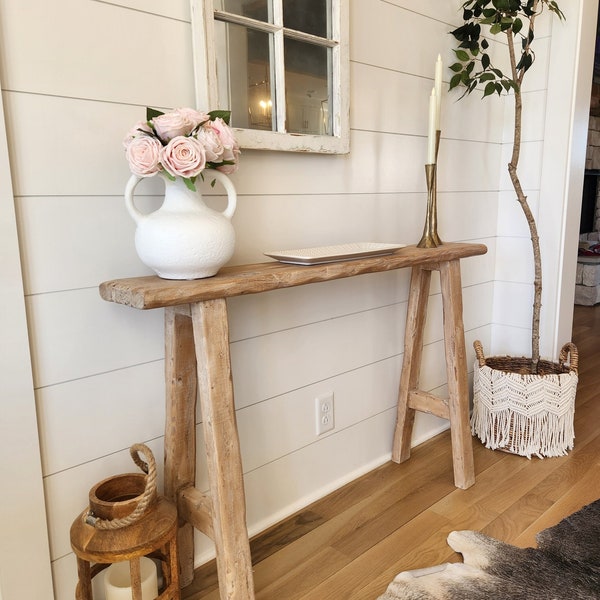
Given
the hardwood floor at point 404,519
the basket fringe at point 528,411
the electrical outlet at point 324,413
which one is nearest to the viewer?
the hardwood floor at point 404,519

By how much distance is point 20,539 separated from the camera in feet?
3.40

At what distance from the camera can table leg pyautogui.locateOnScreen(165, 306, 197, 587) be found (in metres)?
1.16

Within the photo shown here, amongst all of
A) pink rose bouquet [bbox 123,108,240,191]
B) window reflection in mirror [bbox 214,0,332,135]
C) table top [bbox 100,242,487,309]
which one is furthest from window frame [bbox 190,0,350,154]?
table top [bbox 100,242,487,309]

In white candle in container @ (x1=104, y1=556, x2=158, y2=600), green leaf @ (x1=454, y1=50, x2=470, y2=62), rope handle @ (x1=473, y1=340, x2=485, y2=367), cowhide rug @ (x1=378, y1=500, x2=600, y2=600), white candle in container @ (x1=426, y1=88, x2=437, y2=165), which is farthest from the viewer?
rope handle @ (x1=473, y1=340, x2=485, y2=367)

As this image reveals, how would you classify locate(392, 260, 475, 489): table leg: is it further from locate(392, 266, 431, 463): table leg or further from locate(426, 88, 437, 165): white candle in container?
locate(426, 88, 437, 165): white candle in container

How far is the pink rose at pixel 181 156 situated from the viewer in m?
0.96

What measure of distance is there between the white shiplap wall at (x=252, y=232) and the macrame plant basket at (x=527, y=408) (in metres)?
0.19

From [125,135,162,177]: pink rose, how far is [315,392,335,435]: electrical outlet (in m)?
0.88

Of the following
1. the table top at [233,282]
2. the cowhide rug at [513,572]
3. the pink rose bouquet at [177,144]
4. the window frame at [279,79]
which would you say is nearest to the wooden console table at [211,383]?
the table top at [233,282]

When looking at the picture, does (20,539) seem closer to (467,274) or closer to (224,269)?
(224,269)

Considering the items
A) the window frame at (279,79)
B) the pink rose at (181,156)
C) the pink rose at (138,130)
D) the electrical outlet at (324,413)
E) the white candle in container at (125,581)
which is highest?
the window frame at (279,79)

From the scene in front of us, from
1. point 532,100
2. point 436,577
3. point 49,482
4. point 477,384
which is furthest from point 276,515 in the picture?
point 532,100

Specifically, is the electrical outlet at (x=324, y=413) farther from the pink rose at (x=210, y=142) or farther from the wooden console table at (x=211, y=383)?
the pink rose at (x=210, y=142)

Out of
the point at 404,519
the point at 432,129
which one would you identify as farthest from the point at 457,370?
the point at 432,129
